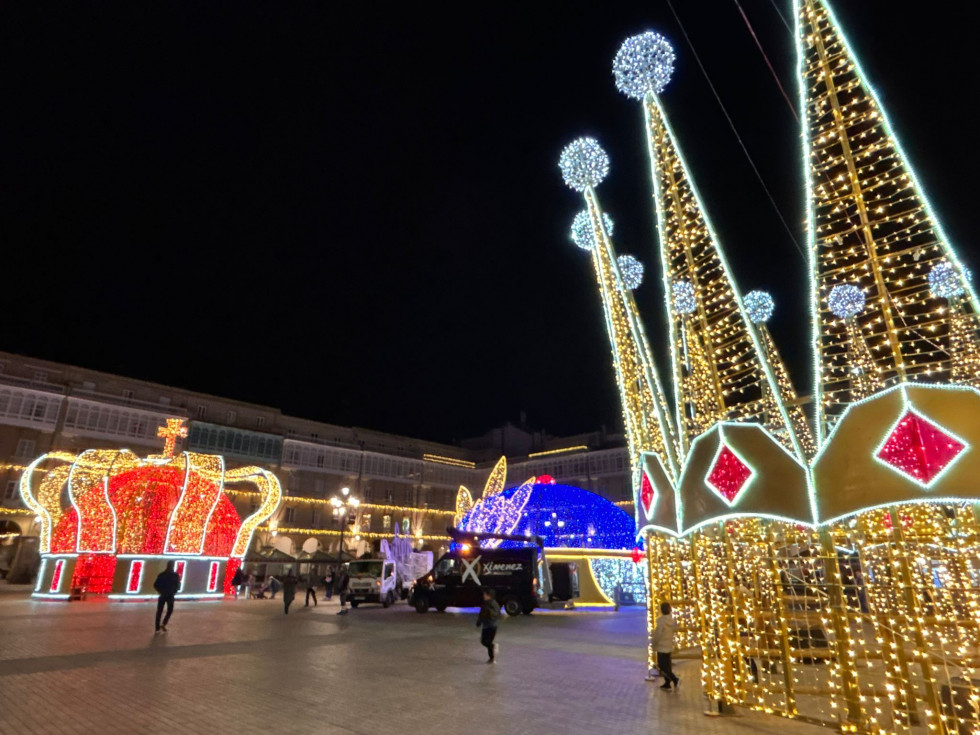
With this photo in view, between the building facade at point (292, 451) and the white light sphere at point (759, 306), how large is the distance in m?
23.0

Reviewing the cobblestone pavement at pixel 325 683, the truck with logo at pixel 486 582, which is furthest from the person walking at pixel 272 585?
the cobblestone pavement at pixel 325 683

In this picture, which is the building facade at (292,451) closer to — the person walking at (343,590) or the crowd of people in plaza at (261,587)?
the crowd of people in plaza at (261,587)

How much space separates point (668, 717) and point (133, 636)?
11398mm

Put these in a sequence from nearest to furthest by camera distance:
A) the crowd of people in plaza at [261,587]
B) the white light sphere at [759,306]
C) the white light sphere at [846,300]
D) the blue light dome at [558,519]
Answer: the white light sphere at [846,300] < the white light sphere at [759,306] < the crowd of people in plaza at [261,587] < the blue light dome at [558,519]

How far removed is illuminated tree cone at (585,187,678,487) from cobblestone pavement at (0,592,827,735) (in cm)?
350

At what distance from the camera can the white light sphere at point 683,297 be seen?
28.3 feet

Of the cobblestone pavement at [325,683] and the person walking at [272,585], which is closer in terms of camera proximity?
the cobblestone pavement at [325,683]

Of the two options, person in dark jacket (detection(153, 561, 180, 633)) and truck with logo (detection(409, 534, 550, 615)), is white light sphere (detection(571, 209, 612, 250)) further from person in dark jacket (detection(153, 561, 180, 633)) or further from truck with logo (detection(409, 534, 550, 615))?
truck with logo (detection(409, 534, 550, 615))

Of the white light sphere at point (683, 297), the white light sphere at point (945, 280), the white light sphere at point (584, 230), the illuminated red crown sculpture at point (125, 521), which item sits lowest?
the illuminated red crown sculpture at point (125, 521)

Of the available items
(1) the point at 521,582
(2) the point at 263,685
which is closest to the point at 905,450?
(2) the point at 263,685

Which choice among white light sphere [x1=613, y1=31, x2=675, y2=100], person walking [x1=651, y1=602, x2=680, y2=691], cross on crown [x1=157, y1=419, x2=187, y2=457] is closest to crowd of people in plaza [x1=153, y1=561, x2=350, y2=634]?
cross on crown [x1=157, y1=419, x2=187, y2=457]

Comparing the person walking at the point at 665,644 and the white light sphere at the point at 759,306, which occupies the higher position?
the white light sphere at the point at 759,306

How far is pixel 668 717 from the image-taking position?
7.01 metres

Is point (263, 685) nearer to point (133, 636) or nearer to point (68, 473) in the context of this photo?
point (133, 636)
